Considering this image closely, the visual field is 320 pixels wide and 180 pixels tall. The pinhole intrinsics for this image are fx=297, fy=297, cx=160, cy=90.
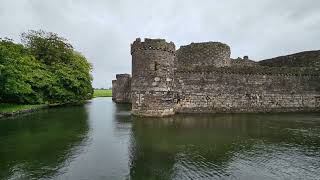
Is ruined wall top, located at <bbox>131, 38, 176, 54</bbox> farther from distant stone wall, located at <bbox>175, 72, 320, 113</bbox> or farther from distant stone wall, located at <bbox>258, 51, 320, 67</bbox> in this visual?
distant stone wall, located at <bbox>258, 51, 320, 67</bbox>

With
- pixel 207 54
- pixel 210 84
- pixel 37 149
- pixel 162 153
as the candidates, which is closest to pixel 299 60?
pixel 207 54

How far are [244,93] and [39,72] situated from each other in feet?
73.9

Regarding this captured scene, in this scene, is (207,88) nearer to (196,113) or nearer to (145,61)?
(196,113)

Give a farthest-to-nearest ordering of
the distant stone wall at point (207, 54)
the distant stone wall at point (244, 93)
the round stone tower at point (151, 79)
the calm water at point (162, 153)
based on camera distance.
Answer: the distant stone wall at point (207, 54)
the distant stone wall at point (244, 93)
the round stone tower at point (151, 79)
the calm water at point (162, 153)

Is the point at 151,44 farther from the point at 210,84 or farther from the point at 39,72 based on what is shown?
the point at 39,72

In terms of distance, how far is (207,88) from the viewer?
23.5m

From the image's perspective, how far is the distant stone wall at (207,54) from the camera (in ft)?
86.8

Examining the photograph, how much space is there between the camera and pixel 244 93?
24.0 metres

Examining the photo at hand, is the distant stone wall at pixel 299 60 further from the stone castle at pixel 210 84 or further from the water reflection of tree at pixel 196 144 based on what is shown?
the water reflection of tree at pixel 196 144

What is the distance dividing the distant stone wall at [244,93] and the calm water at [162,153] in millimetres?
7445

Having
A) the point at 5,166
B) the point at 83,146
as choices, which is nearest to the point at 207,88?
the point at 83,146

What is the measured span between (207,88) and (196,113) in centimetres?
219

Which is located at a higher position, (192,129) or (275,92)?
(275,92)

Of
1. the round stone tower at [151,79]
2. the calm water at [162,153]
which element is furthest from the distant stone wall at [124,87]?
the calm water at [162,153]
